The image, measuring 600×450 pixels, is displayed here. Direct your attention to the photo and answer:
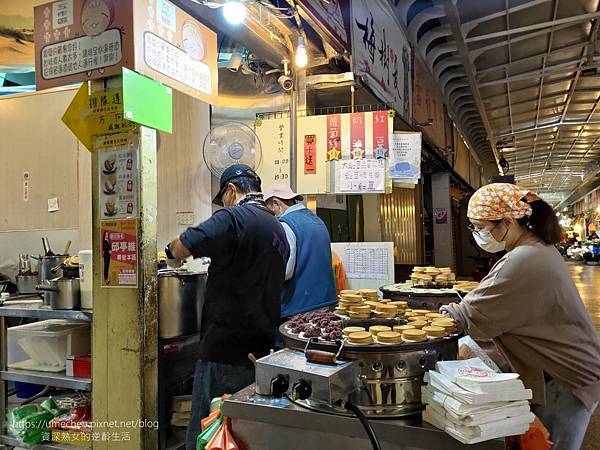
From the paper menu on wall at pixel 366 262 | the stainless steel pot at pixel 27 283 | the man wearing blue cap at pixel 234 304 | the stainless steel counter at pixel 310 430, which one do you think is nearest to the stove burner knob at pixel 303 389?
the stainless steel counter at pixel 310 430

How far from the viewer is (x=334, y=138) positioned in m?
4.07

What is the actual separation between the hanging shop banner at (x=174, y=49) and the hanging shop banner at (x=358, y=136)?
1290 millimetres

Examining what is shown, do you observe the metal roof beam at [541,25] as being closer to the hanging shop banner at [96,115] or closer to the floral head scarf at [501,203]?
the floral head scarf at [501,203]

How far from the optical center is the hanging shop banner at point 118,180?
273 centimetres

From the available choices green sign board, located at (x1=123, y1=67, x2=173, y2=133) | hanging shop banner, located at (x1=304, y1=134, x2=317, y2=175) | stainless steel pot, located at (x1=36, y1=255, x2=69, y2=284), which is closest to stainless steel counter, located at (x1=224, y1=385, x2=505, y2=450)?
A: green sign board, located at (x1=123, y1=67, x2=173, y2=133)

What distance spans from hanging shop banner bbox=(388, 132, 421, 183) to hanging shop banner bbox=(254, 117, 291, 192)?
0.94 meters

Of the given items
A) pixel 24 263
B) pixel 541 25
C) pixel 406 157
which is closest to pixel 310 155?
pixel 406 157

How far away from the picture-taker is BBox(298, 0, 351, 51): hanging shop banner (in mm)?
3642

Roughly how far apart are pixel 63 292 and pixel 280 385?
194 centimetres

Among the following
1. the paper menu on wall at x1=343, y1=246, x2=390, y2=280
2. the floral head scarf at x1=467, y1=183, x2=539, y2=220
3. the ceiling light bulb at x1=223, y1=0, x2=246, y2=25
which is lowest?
the paper menu on wall at x1=343, y1=246, x2=390, y2=280

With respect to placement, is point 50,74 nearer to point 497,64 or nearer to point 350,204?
point 350,204

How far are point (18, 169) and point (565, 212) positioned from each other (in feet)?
154

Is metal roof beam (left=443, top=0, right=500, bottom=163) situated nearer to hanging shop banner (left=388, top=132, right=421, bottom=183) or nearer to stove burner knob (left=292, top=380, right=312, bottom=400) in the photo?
hanging shop banner (left=388, top=132, right=421, bottom=183)

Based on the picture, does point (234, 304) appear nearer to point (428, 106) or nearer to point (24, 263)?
point (24, 263)
